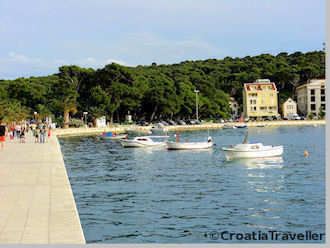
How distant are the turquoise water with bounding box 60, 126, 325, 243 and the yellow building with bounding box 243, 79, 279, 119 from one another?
6269 centimetres

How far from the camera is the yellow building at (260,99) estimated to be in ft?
292

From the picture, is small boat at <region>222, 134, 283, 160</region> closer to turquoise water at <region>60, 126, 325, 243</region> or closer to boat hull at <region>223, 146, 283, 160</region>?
boat hull at <region>223, 146, 283, 160</region>

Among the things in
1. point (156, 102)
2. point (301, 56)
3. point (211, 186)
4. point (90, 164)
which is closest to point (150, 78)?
point (156, 102)

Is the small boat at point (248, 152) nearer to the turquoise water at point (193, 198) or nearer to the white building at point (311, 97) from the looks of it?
the turquoise water at point (193, 198)

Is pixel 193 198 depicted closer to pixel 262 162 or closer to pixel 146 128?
pixel 262 162

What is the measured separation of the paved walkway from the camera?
7.82m

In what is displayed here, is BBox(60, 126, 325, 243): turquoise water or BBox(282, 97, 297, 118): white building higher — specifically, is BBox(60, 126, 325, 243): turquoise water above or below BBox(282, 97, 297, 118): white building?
below

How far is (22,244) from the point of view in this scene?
7.35 meters

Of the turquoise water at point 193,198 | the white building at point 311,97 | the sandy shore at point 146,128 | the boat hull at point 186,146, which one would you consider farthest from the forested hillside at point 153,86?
the turquoise water at point 193,198

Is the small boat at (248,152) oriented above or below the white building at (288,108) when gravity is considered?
below

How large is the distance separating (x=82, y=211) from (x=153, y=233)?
9.27 ft

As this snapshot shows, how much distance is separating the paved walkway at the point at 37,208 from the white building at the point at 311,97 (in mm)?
75094

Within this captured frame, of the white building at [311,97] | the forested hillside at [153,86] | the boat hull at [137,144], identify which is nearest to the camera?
the boat hull at [137,144]

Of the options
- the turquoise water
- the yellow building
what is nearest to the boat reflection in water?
the turquoise water
